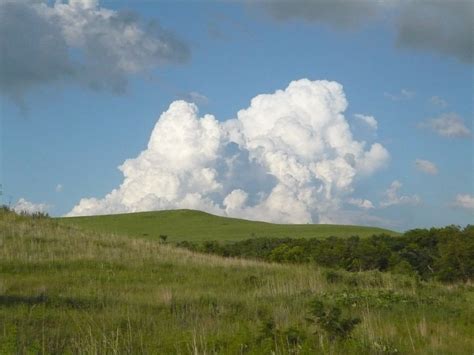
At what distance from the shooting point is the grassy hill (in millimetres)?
64375

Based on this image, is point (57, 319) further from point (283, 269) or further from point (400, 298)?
point (283, 269)

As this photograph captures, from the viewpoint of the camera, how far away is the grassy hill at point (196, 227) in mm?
64375

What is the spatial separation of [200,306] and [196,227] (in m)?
60.5

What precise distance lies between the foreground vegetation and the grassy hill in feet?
123

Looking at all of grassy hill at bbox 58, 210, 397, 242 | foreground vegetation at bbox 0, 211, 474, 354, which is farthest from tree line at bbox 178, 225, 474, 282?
grassy hill at bbox 58, 210, 397, 242

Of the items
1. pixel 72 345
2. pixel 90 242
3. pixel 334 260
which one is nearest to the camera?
pixel 72 345

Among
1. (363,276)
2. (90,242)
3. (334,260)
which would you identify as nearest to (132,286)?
(363,276)

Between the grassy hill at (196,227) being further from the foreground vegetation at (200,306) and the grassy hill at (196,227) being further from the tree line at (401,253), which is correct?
the foreground vegetation at (200,306)

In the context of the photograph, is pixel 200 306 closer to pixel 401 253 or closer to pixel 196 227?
pixel 401 253

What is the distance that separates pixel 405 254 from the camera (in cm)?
3491

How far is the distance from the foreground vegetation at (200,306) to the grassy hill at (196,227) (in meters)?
37.4

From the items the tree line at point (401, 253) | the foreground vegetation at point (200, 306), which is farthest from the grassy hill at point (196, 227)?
the foreground vegetation at point (200, 306)

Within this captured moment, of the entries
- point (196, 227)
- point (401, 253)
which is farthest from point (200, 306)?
point (196, 227)

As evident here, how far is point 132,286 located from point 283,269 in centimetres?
693
